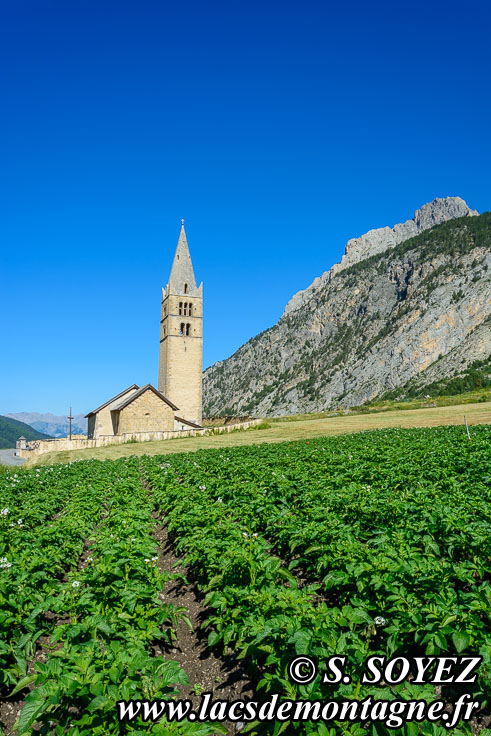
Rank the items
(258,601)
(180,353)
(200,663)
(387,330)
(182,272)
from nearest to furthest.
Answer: (258,601) < (200,663) < (180,353) < (182,272) < (387,330)

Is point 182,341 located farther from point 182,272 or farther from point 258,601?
point 258,601

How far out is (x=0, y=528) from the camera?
10164 mm

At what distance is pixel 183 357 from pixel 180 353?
0.65m

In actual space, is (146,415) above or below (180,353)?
below

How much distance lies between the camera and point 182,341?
214 ft

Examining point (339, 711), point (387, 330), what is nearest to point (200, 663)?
point (339, 711)

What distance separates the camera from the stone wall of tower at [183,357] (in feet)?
211

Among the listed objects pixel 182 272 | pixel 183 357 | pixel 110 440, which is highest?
pixel 182 272

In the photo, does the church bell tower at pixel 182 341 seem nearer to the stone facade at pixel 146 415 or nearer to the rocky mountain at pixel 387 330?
the stone facade at pixel 146 415

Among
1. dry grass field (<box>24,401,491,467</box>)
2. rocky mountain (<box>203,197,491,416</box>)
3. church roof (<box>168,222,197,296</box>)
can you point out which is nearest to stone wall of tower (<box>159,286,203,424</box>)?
church roof (<box>168,222,197,296</box>)

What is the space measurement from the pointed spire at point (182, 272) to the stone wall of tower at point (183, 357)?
3.44 ft

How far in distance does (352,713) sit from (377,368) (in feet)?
467

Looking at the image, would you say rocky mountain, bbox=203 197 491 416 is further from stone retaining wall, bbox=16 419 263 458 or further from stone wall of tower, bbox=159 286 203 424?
stone retaining wall, bbox=16 419 263 458

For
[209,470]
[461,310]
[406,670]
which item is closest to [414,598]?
[406,670]
